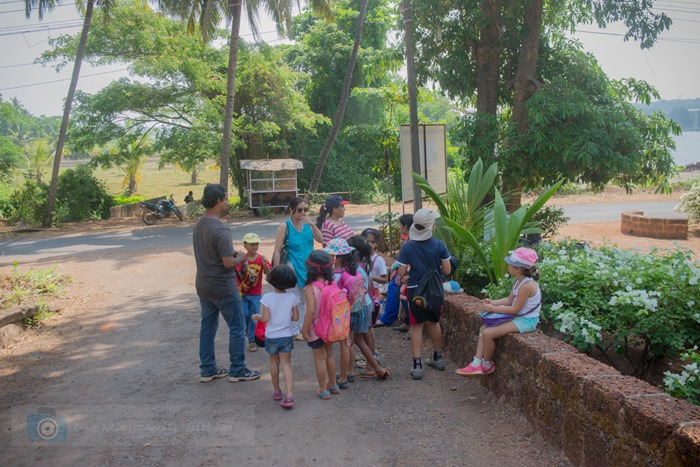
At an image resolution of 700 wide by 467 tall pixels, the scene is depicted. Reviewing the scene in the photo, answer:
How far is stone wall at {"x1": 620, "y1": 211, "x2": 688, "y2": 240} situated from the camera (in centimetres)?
1623

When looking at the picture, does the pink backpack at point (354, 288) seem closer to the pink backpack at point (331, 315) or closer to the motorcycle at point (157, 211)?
the pink backpack at point (331, 315)

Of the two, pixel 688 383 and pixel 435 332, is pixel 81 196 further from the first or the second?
pixel 688 383

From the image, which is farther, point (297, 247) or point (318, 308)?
point (297, 247)

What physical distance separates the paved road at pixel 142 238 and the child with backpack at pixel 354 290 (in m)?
10.5

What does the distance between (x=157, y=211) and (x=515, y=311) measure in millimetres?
18558

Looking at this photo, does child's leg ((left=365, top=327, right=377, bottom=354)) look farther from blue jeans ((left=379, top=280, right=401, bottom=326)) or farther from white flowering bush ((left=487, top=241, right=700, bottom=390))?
blue jeans ((left=379, top=280, right=401, bottom=326))

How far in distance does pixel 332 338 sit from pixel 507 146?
7.04 metres

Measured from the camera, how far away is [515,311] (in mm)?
4555

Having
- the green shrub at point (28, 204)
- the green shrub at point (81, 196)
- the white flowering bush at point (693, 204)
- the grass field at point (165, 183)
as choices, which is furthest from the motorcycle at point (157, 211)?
the white flowering bush at point (693, 204)

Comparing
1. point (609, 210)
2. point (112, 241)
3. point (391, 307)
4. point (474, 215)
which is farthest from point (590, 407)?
point (609, 210)

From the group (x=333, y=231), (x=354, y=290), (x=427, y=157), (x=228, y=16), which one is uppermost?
(x=228, y=16)

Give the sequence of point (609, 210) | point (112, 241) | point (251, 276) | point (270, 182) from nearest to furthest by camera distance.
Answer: point (251, 276) < point (112, 241) < point (609, 210) < point (270, 182)

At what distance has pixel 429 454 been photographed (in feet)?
13.1

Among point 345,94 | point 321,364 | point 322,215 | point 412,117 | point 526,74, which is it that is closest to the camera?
point 321,364
